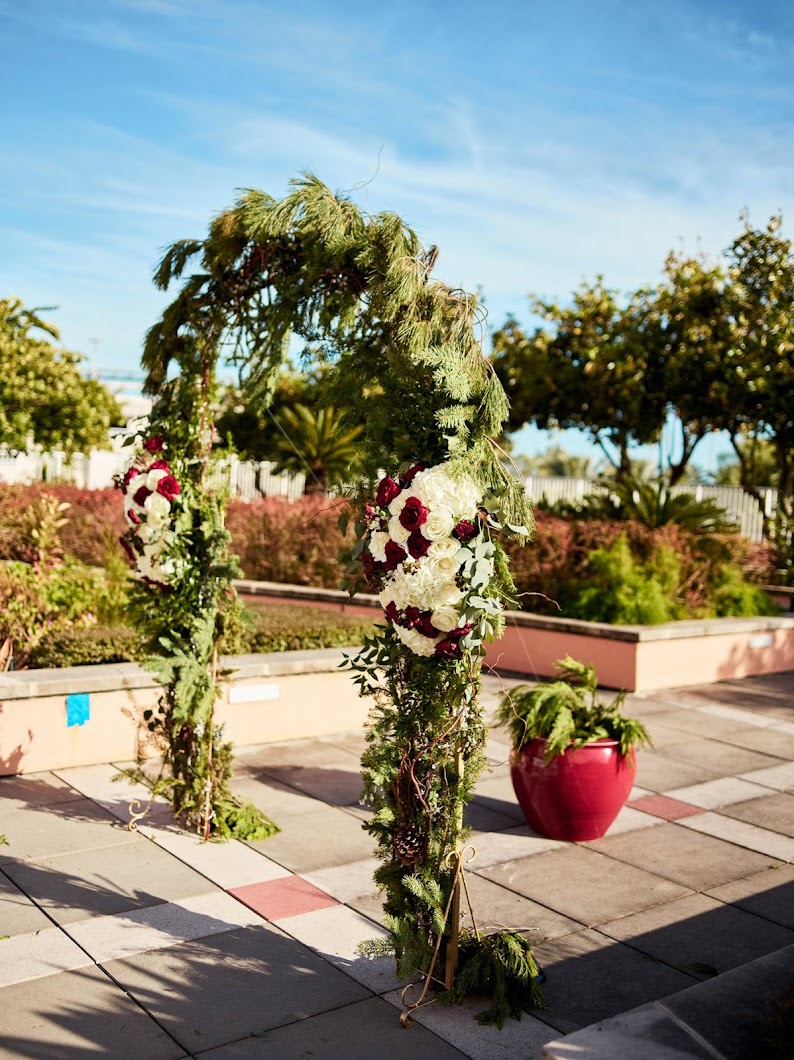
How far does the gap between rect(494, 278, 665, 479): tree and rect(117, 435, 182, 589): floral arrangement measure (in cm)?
1057

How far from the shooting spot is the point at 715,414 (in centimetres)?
1564

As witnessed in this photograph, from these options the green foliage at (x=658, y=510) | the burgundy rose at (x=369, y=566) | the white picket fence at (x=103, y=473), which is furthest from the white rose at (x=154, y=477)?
the white picket fence at (x=103, y=473)

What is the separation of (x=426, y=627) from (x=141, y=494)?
7.92 ft

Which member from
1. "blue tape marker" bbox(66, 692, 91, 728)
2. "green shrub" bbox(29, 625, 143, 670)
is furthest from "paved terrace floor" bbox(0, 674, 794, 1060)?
"green shrub" bbox(29, 625, 143, 670)

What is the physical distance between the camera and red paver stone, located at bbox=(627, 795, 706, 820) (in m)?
6.25

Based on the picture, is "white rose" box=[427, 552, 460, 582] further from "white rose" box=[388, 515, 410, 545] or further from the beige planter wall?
the beige planter wall

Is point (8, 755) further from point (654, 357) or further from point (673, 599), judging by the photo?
point (654, 357)

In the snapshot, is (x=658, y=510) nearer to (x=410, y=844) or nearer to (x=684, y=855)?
(x=684, y=855)

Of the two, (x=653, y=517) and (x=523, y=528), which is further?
(x=653, y=517)

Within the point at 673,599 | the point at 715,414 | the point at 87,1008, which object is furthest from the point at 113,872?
the point at 715,414

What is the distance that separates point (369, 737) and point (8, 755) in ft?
11.6

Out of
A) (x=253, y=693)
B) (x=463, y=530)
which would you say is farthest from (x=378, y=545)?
(x=253, y=693)

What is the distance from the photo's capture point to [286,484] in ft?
68.6

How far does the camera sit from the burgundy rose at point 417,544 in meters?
3.48
